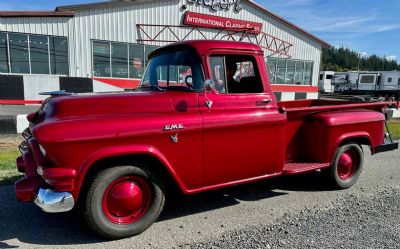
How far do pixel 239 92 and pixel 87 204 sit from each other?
2.09 meters

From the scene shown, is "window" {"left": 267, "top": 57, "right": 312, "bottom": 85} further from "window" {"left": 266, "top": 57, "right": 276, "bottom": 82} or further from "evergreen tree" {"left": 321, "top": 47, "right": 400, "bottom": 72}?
"evergreen tree" {"left": 321, "top": 47, "right": 400, "bottom": 72}

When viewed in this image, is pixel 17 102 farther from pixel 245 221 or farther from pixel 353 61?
pixel 353 61

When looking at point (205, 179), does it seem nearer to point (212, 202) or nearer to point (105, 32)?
point (212, 202)

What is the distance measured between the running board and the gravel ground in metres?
0.50

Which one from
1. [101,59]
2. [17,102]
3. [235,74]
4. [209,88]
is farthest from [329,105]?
[101,59]

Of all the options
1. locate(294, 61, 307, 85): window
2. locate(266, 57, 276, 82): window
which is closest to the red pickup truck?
locate(266, 57, 276, 82): window

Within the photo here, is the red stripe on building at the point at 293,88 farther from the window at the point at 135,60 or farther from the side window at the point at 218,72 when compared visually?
the side window at the point at 218,72

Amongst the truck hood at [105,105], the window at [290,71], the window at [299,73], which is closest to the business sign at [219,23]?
the window at [290,71]

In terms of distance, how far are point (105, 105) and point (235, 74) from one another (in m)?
1.62

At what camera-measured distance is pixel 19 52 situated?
1391 cm

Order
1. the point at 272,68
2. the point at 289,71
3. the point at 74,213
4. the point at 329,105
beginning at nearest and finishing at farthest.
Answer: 1. the point at 74,213
2. the point at 329,105
3. the point at 272,68
4. the point at 289,71

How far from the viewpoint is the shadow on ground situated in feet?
11.5

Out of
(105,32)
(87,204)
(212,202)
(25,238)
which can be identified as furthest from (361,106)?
(105,32)

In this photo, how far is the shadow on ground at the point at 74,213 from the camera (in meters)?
3.49
